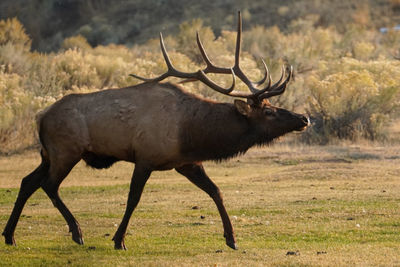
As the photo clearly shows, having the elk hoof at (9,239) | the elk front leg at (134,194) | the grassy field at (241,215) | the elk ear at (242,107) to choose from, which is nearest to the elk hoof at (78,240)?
the grassy field at (241,215)

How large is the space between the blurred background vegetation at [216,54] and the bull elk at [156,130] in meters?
15.1

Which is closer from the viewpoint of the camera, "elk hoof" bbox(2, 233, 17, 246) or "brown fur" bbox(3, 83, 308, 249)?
"brown fur" bbox(3, 83, 308, 249)

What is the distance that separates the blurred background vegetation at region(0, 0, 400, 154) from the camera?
28.5m

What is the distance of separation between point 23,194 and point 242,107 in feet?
10.4

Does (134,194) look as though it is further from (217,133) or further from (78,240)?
(217,133)

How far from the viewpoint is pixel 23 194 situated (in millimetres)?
11836

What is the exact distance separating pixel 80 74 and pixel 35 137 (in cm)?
721

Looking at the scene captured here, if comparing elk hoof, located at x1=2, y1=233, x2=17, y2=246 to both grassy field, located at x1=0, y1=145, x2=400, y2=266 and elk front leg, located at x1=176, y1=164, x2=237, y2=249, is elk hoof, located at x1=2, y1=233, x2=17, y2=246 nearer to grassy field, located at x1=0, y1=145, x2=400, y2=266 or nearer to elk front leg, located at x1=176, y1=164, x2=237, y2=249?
grassy field, located at x1=0, y1=145, x2=400, y2=266

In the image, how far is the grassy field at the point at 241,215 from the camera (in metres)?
10.7

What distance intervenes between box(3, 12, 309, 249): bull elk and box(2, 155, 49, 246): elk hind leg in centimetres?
1

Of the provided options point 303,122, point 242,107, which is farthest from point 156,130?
→ point 303,122

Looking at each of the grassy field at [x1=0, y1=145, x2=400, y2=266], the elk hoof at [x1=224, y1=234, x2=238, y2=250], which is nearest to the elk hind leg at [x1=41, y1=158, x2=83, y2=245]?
the grassy field at [x1=0, y1=145, x2=400, y2=266]

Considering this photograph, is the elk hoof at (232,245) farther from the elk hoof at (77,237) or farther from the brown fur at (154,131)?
the elk hoof at (77,237)

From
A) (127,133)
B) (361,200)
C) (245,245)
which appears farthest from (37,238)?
(361,200)
